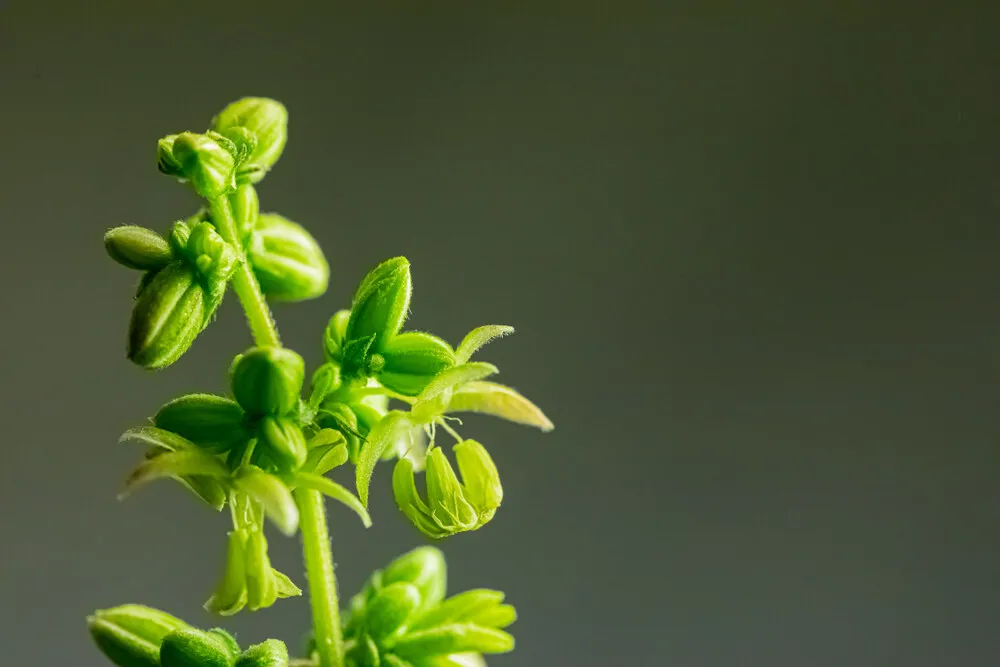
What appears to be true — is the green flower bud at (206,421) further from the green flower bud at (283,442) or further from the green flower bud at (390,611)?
the green flower bud at (390,611)

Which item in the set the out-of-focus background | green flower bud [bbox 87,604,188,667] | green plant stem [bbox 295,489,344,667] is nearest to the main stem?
green plant stem [bbox 295,489,344,667]

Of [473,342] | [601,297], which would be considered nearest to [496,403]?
[473,342]

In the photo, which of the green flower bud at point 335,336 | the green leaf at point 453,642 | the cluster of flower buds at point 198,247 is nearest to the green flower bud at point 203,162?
the cluster of flower buds at point 198,247

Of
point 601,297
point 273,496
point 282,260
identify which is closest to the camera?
point 273,496

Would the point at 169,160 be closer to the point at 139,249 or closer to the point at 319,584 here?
the point at 139,249

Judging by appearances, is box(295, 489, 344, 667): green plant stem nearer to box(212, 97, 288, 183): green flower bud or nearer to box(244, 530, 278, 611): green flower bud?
box(244, 530, 278, 611): green flower bud

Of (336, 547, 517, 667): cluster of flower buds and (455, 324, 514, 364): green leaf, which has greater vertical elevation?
(455, 324, 514, 364): green leaf

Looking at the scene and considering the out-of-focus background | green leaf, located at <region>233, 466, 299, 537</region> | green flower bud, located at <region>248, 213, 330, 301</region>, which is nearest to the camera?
green leaf, located at <region>233, 466, 299, 537</region>
